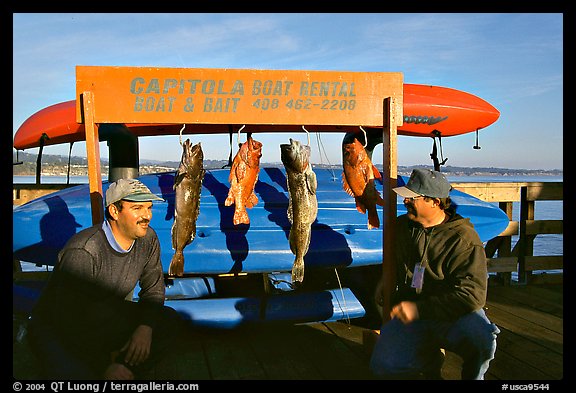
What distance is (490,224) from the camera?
554 centimetres

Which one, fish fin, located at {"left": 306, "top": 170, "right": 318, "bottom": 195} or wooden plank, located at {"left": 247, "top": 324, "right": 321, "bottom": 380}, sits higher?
fish fin, located at {"left": 306, "top": 170, "right": 318, "bottom": 195}

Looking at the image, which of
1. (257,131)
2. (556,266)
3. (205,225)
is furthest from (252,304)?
(556,266)

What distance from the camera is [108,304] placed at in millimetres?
3115

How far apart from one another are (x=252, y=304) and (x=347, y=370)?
3.43 ft

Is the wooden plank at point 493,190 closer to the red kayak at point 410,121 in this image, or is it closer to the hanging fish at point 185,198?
the red kayak at point 410,121

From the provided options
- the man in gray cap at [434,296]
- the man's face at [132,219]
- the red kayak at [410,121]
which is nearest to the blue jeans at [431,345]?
the man in gray cap at [434,296]

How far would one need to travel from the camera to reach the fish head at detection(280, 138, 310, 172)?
12.0 feet

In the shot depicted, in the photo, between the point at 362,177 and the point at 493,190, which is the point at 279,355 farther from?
the point at 493,190

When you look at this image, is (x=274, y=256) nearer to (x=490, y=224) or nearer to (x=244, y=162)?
(x=244, y=162)

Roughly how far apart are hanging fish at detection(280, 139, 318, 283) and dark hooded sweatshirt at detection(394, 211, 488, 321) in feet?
2.52

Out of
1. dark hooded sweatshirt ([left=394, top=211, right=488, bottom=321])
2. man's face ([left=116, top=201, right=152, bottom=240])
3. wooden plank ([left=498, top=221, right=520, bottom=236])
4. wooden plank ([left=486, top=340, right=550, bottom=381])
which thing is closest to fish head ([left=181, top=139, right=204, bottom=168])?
man's face ([left=116, top=201, right=152, bottom=240])

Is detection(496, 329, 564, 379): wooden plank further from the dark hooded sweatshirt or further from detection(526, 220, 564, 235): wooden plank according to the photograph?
detection(526, 220, 564, 235): wooden plank

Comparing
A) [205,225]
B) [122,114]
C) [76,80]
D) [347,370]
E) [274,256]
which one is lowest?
[347,370]

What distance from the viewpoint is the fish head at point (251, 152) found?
393 cm
